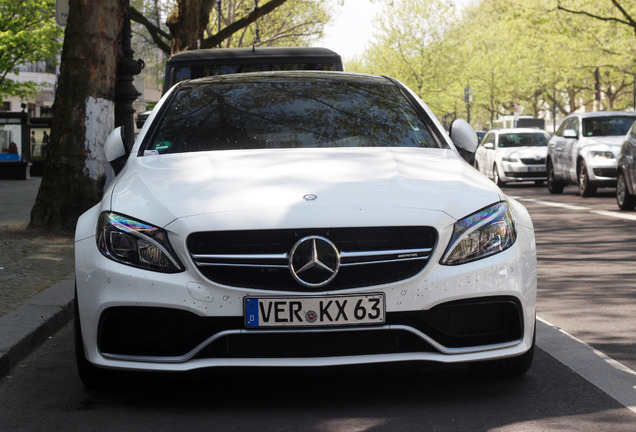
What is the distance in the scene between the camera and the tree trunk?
1252 cm

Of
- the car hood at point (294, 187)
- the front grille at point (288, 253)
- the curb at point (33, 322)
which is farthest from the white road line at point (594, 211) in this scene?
the front grille at point (288, 253)

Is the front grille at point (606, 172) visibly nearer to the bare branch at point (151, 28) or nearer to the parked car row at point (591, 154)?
the parked car row at point (591, 154)

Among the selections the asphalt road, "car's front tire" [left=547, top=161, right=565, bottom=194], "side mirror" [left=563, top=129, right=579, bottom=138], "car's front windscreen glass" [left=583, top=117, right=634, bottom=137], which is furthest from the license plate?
"car's front tire" [left=547, top=161, right=565, bottom=194]

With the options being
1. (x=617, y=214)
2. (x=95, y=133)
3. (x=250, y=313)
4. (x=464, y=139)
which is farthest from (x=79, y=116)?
(x=250, y=313)

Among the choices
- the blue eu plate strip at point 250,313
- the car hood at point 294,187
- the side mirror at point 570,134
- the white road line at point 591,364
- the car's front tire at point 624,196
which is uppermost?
the car hood at point 294,187

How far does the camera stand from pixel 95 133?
1264 cm

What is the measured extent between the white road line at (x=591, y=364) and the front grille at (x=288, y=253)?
1095 millimetres

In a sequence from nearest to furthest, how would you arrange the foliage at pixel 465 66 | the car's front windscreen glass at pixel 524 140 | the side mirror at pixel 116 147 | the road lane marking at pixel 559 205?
the side mirror at pixel 116 147
the road lane marking at pixel 559 205
the car's front windscreen glass at pixel 524 140
the foliage at pixel 465 66

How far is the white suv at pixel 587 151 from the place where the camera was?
68.7ft

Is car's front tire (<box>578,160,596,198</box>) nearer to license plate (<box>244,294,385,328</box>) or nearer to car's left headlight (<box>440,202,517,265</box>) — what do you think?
car's left headlight (<box>440,202,517,265</box>)

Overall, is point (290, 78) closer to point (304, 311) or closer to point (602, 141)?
point (304, 311)

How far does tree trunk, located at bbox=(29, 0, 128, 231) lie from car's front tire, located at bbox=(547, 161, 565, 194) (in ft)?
43.6

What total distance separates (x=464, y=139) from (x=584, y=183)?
16005 mm

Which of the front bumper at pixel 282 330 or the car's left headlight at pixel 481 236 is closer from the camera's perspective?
the front bumper at pixel 282 330
